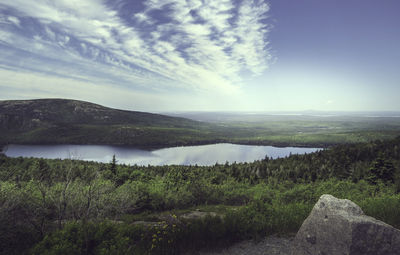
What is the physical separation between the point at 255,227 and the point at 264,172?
7963 cm

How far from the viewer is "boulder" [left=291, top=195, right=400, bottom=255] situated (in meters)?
9.46

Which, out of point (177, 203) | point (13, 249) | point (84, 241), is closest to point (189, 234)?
point (84, 241)

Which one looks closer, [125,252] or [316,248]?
[316,248]

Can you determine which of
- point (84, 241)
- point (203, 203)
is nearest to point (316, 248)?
point (84, 241)

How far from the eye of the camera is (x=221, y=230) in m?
14.8

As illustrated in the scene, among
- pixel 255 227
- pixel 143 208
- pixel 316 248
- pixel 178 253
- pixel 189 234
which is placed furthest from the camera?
pixel 143 208

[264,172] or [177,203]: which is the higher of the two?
[177,203]

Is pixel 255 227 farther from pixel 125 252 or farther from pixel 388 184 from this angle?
pixel 388 184

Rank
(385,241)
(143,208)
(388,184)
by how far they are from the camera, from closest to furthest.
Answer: (385,241) → (143,208) → (388,184)

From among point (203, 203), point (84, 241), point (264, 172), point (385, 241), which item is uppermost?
point (385, 241)

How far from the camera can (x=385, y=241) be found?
372 inches

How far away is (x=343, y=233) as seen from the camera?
32.5 ft

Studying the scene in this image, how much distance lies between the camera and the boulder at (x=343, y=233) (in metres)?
9.46

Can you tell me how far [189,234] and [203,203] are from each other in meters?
34.7
